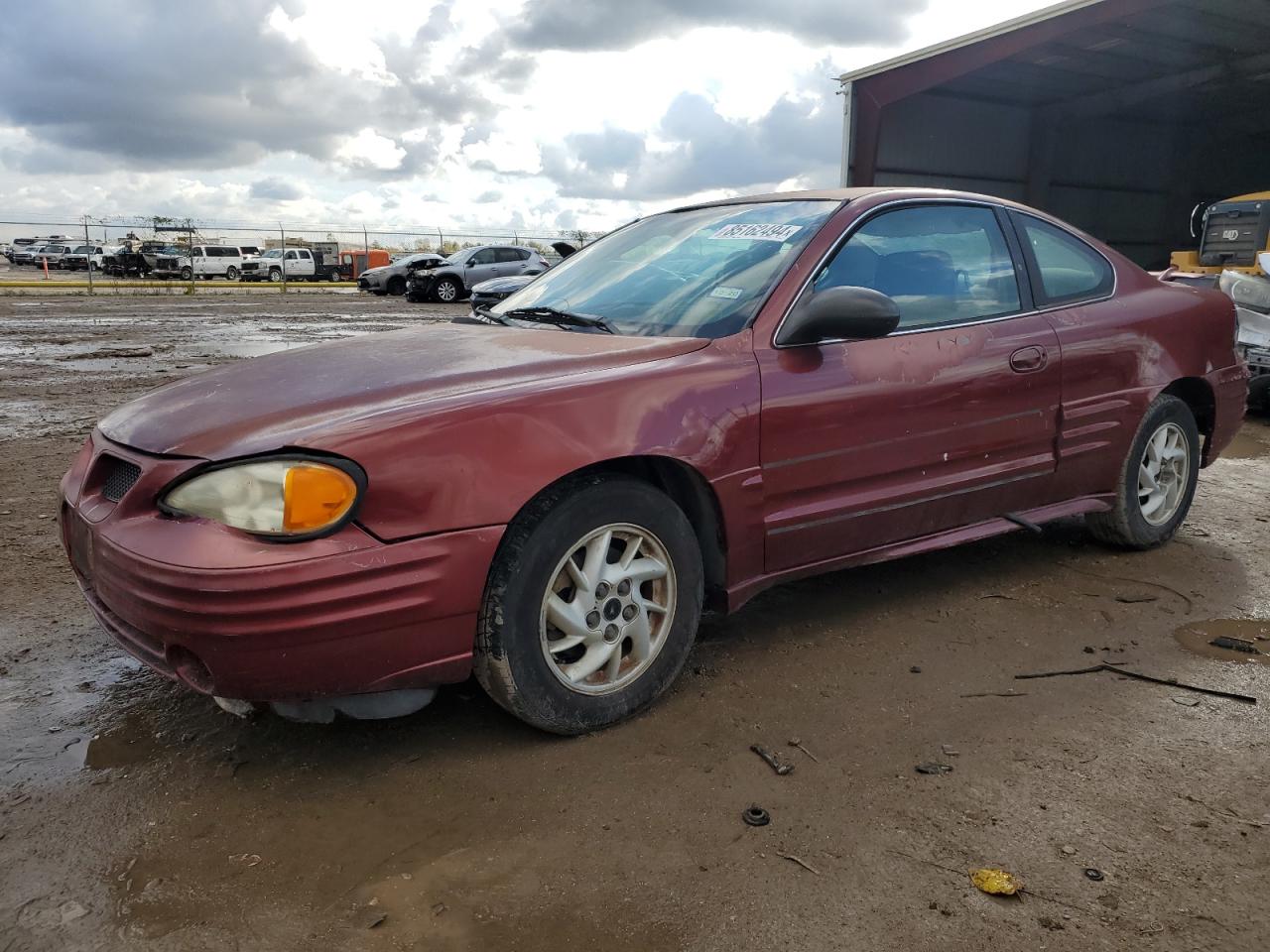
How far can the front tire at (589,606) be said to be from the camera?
243cm

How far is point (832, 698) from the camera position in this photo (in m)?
2.87

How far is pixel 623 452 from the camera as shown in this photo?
257 cm

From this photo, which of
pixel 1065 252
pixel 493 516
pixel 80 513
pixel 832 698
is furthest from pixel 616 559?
pixel 1065 252

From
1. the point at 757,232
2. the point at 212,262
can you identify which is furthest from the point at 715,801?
the point at 212,262

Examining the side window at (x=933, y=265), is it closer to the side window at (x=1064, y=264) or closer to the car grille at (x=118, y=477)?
the side window at (x=1064, y=264)

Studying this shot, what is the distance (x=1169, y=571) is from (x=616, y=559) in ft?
8.64

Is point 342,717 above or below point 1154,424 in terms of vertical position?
below

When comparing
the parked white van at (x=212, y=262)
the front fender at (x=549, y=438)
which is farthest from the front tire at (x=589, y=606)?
the parked white van at (x=212, y=262)

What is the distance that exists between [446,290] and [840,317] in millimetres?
22602

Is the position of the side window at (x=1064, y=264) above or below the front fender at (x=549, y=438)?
above

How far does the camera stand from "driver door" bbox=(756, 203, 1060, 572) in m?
2.94

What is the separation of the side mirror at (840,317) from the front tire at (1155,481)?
171 cm

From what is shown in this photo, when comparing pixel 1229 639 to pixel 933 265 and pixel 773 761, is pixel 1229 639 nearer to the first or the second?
pixel 933 265

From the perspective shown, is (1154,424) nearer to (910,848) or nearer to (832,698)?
(832,698)
